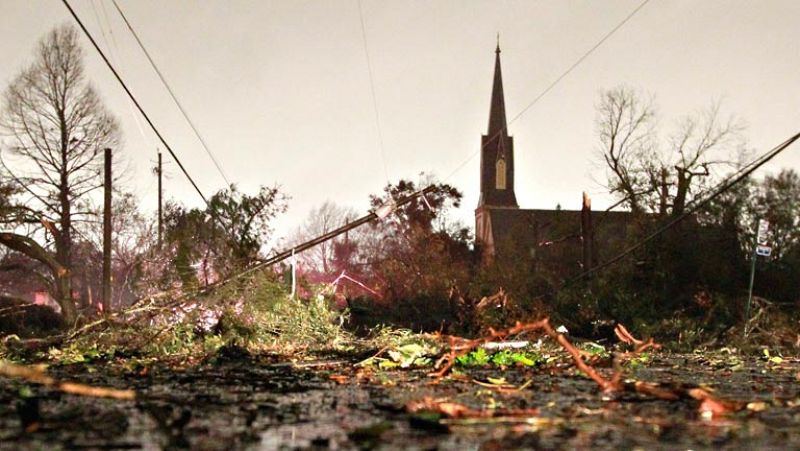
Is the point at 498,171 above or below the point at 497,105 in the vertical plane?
below

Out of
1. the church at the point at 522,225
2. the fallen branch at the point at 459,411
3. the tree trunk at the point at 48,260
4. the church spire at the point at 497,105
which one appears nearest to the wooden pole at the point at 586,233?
the church at the point at 522,225

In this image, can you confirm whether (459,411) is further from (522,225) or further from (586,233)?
(522,225)

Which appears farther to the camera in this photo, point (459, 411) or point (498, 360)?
point (498, 360)

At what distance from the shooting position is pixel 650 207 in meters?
28.5

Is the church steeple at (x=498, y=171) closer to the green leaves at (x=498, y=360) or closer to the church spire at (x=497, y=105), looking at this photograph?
the church spire at (x=497, y=105)

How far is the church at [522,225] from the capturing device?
95.6 ft

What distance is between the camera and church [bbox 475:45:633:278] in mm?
29141

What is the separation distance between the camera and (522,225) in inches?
1623

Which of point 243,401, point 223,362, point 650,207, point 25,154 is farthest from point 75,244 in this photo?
point 243,401

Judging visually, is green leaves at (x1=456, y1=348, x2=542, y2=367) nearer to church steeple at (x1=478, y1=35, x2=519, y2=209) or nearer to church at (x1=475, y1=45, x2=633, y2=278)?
church at (x1=475, y1=45, x2=633, y2=278)

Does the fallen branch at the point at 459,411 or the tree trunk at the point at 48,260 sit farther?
the tree trunk at the point at 48,260

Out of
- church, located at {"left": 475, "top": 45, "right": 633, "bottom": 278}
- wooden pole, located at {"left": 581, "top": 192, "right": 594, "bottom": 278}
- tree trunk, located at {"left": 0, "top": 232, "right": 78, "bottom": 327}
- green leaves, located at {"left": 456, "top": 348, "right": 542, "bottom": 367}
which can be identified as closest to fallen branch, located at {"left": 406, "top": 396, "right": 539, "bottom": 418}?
green leaves, located at {"left": 456, "top": 348, "right": 542, "bottom": 367}

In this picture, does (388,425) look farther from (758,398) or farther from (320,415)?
(758,398)

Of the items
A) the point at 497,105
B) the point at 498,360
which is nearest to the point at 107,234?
the point at 498,360
